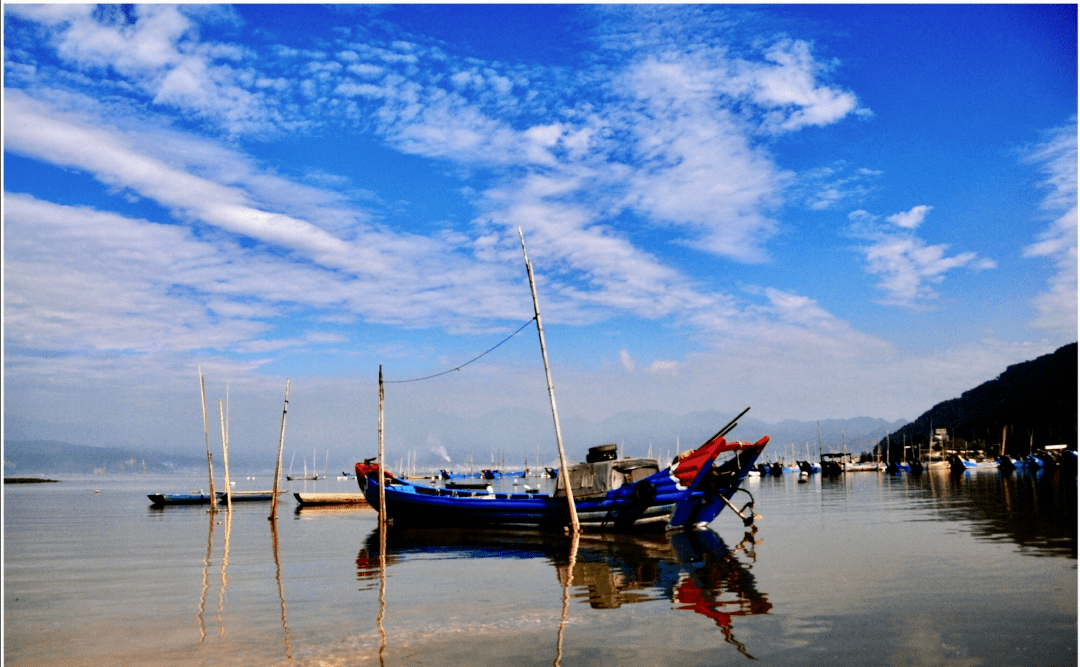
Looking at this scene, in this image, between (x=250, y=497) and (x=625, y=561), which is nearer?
(x=625, y=561)

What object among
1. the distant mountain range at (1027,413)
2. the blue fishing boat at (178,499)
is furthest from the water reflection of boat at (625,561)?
the distant mountain range at (1027,413)

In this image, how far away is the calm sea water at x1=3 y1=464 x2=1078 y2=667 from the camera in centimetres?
1117

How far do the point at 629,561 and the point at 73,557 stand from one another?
61.6 ft

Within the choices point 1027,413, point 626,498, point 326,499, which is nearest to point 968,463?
point 1027,413

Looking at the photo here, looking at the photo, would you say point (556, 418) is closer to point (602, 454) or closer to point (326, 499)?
point (602, 454)

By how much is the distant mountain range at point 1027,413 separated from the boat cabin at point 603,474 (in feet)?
318

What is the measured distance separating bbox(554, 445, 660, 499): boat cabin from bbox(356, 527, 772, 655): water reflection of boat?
2098mm

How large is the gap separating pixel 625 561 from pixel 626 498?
788cm

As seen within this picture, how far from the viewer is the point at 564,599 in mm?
15305

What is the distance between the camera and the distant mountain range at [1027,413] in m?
126

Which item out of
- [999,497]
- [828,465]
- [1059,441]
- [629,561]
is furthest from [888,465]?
[629,561]

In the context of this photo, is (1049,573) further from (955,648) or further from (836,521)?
(836,521)

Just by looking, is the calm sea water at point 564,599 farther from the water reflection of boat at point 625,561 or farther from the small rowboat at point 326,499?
the small rowboat at point 326,499

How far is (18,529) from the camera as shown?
125ft
